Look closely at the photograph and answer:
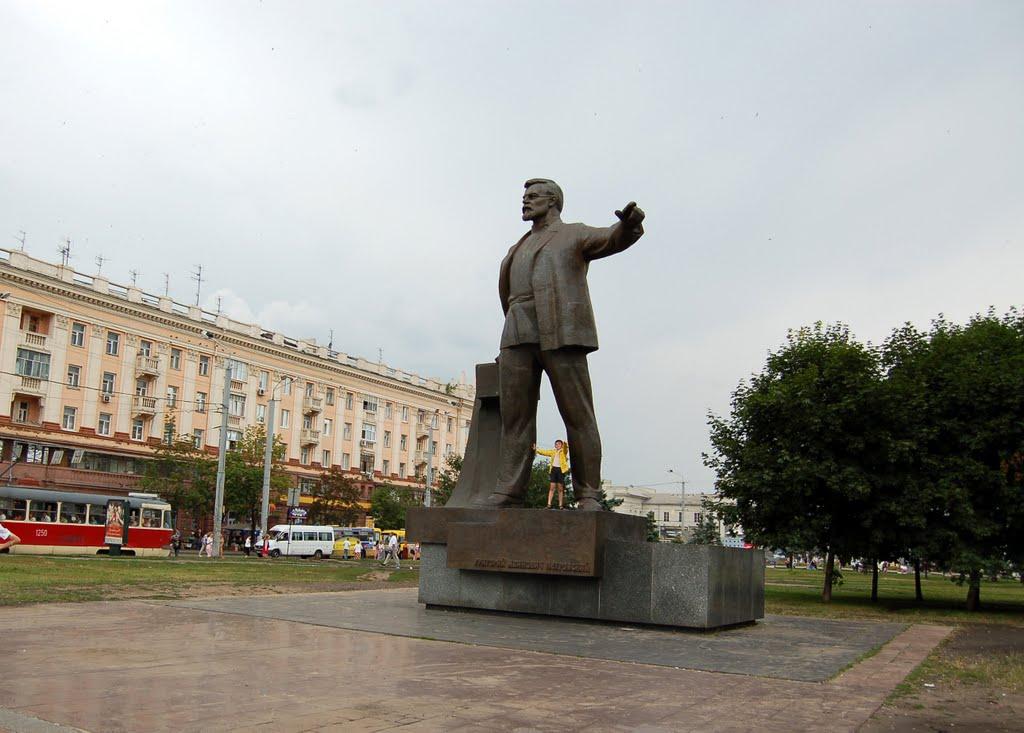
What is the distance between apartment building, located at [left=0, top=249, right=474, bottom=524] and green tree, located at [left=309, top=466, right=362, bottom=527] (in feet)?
8.08

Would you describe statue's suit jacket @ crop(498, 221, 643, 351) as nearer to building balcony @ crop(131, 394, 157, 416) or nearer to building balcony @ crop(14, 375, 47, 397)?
building balcony @ crop(14, 375, 47, 397)

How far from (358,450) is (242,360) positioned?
12.8 metres

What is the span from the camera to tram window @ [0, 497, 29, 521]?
101 feet

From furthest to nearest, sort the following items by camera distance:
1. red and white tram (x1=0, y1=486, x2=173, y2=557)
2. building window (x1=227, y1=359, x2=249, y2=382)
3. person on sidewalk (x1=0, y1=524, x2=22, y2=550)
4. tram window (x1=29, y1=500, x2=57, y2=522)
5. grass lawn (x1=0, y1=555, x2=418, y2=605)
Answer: building window (x1=227, y1=359, x2=249, y2=382) → tram window (x1=29, y1=500, x2=57, y2=522) → red and white tram (x1=0, y1=486, x2=173, y2=557) → person on sidewalk (x1=0, y1=524, x2=22, y2=550) → grass lawn (x1=0, y1=555, x2=418, y2=605)

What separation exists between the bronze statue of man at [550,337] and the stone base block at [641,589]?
2.88 feet

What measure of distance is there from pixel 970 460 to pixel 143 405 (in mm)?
42923

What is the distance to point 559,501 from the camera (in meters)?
13.6

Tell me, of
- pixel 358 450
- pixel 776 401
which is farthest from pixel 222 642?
pixel 358 450

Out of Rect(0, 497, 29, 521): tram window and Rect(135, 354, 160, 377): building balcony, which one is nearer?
Rect(0, 497, 29, 521): tram window

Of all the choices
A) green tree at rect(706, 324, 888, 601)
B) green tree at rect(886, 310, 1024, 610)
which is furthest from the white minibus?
green tree at rect(886, 310, 1024, 610)

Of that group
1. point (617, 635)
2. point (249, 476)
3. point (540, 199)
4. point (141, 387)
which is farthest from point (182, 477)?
point (617, 635)

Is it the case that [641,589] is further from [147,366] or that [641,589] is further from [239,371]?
[239,371]

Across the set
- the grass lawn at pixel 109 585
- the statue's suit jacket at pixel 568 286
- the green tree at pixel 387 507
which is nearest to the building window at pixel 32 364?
the green tree at pixel 387 507

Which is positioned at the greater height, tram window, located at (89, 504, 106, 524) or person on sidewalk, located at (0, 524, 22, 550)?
tram window, located at (89, 504, 106, 524)
